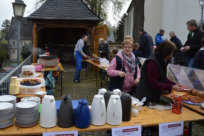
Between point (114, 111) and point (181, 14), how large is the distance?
1510cm

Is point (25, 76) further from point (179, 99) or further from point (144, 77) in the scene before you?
point (179, 99)

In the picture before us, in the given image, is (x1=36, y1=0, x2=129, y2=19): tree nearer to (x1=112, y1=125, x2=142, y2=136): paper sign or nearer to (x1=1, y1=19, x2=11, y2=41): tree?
(x1=112, y1=125, x2=142, y2=136): paper sign

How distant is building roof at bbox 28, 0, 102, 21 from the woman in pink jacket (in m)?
8.78

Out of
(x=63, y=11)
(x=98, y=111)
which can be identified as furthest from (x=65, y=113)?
(x=63, y=11)

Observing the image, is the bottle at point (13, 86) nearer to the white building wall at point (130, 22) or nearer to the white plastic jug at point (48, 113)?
the white plastic jug at point (48, 113)

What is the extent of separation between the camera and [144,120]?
213 centimetres

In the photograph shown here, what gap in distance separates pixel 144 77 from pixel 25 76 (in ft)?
8.99

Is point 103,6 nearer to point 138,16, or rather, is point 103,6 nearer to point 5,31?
point 138,16

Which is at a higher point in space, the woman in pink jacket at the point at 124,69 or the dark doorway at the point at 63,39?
the dark doorway at the point at 63,39

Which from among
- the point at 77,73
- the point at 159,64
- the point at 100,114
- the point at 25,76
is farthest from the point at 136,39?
the point at 100,114

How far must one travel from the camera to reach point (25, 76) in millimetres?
4203

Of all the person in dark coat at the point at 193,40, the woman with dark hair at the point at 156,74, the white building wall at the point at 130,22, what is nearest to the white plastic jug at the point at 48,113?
the woman with dark hair at the point at 156,74

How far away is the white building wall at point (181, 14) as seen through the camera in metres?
13.7

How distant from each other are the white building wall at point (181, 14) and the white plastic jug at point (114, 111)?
13520mm
